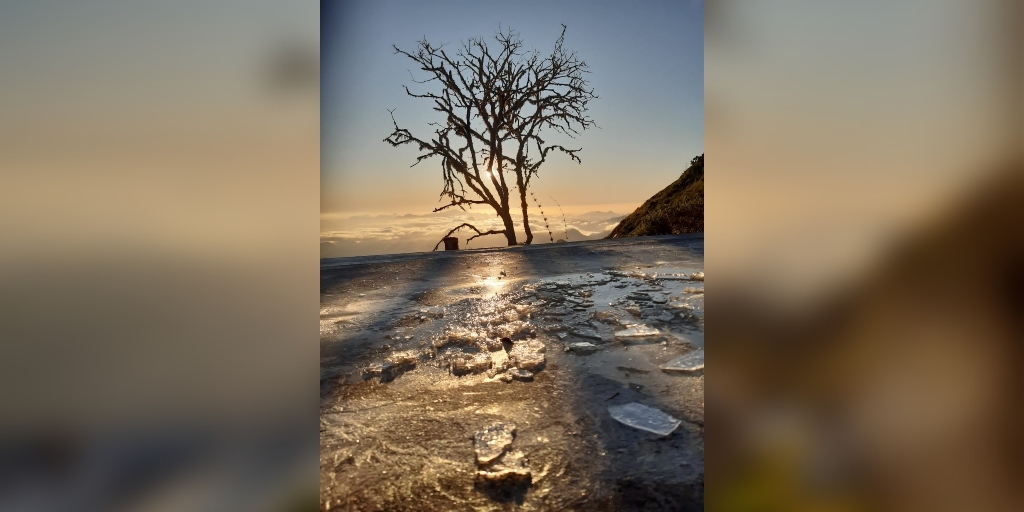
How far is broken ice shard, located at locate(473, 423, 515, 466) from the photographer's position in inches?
34.2

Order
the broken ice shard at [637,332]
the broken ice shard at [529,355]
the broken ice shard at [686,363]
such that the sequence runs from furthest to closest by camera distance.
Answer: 1. the broken ice shard at [637,332]
2. the broken ice shard at [529,355]
3. the broken ice shard at [686,363]

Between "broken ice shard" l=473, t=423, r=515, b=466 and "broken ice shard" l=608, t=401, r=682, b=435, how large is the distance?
0.24 metres

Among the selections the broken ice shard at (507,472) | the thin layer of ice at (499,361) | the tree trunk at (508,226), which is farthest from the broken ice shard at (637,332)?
the tree trunk at (508,226)

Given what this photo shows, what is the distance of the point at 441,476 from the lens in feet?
2.65

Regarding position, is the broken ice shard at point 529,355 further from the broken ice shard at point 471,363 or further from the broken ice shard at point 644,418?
the broken ice shard at point 644,418

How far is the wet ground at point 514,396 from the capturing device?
769 millimetres

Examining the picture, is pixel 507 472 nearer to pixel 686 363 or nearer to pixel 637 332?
pixel 686 363

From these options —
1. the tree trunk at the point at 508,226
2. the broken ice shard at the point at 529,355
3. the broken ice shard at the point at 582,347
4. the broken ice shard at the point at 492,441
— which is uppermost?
the tree trunk at the point at 508,226

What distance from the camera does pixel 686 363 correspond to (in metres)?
1.31

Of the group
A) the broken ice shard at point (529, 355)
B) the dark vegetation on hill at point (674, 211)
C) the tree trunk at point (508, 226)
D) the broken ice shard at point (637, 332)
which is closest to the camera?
the broken ice shard at point (529, 355)
